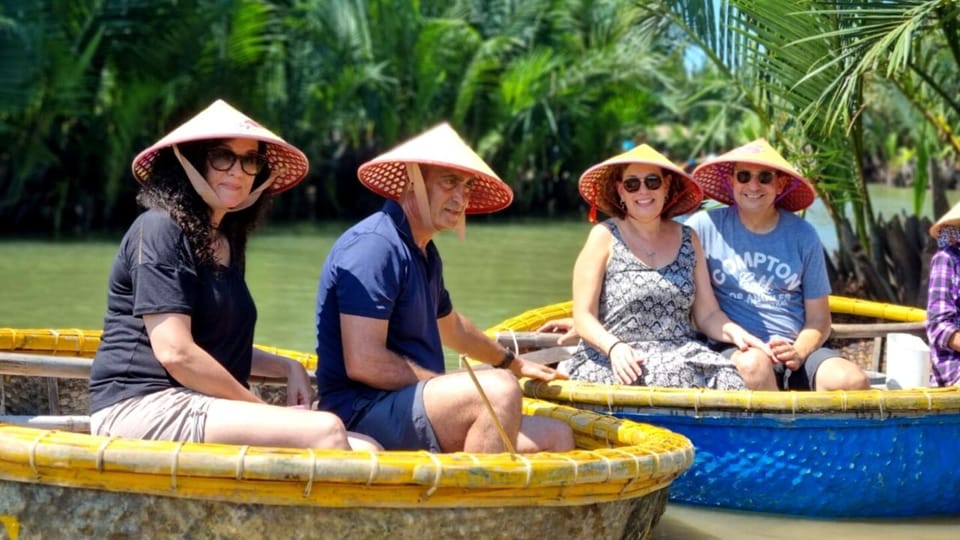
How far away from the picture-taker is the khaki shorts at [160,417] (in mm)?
Result: 3910

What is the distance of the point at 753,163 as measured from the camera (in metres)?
5.98

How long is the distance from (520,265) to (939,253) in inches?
427

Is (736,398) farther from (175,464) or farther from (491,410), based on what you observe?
(175,464)

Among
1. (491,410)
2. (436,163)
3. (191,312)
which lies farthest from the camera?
(436,163)

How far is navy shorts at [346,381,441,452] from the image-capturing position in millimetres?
4074

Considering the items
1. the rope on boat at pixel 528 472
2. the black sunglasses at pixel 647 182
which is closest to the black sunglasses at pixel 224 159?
the rope on boat at pixel 528 472

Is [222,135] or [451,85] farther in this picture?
[451,85]

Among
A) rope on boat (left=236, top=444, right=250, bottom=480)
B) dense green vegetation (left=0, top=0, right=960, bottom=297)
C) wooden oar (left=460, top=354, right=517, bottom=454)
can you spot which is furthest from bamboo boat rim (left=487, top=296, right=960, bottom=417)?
dense green vegetation (left=0, top=0, right=960, bottom=297)

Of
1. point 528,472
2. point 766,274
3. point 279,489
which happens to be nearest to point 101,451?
point 279,489

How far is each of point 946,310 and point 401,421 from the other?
2701 mm

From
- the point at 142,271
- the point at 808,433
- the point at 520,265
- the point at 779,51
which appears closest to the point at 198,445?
the point at 142,271

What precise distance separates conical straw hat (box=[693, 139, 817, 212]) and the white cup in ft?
2.36

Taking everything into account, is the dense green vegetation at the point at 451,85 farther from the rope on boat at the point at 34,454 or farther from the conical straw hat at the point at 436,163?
the rope on boat at the point at 34,454

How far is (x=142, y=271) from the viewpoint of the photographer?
393cm
